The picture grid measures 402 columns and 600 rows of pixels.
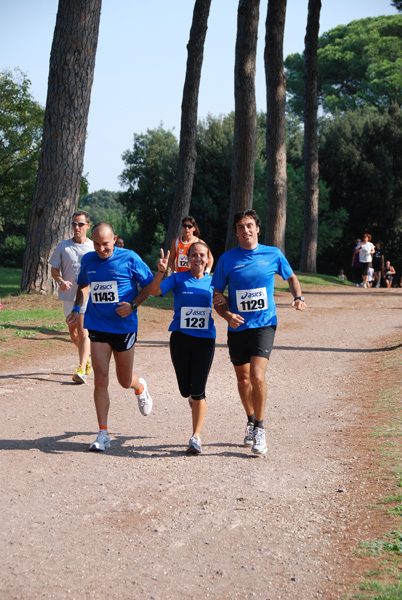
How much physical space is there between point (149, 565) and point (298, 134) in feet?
161

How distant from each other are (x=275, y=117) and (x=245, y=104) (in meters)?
3.47

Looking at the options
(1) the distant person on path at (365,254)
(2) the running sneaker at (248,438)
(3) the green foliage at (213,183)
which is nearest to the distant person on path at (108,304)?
(2) the running sneaker at (248,438)

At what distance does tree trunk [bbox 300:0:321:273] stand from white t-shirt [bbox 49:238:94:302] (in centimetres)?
2284

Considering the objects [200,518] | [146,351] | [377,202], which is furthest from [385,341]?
[377,202]

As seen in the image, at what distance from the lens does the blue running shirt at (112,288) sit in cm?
676

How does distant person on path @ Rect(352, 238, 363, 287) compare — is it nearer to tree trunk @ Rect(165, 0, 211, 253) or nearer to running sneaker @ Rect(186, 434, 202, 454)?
tree trunk @ Rect(165, 0, 211, 253)

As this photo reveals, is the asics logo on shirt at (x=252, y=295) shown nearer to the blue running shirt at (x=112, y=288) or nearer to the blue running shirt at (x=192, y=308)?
the blue running shirt at (x=192, y=308)

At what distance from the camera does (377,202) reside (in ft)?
139

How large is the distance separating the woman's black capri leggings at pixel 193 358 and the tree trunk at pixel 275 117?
721 inches

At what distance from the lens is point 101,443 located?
6496 mm

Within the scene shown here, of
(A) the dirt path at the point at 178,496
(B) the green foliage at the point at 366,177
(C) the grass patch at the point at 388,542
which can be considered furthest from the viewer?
(B) the green foliage at the point at 366,177

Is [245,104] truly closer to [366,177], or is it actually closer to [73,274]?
[73,274]

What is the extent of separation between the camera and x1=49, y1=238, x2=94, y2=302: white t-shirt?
9812mm

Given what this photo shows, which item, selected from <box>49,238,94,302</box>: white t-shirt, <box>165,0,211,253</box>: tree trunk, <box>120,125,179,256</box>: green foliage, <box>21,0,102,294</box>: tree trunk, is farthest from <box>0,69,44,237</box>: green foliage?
<box>49,238,94,302</box>: white t-shirt
